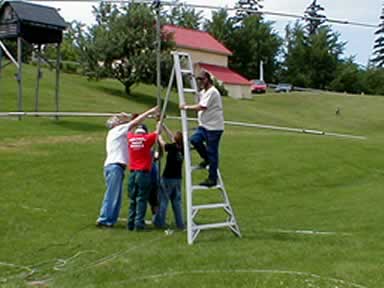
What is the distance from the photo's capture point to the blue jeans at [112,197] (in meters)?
10.4

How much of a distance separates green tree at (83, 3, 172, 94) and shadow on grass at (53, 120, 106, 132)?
550 inches

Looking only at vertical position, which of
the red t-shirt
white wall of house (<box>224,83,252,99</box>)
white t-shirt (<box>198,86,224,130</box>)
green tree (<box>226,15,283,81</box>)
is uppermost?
green tree (<box>226,15,283,81</box>)

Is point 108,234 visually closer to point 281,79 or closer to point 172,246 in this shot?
point 172,246

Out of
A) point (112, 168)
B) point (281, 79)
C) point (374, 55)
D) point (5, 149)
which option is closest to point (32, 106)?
point (5, 149)

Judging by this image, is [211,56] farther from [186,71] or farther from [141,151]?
[141,151]

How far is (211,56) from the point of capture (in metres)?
65.6

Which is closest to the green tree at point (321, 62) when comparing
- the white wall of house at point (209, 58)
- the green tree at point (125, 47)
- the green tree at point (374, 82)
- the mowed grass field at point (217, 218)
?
the green tree at point (374, 82)

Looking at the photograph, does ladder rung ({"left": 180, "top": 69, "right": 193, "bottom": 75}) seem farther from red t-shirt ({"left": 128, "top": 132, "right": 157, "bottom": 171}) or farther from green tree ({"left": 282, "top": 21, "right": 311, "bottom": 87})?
green tree ({"left": 282, "top": 21, "right": 311, "bottom": 87})

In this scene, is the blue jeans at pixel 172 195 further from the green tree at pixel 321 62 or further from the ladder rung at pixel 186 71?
the green tree at pixel 321 62

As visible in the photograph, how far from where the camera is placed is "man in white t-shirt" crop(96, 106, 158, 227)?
34.2 ft

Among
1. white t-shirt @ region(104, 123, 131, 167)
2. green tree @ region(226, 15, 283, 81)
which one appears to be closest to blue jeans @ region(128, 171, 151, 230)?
white t-shirt @ region(104, 123, 131, 167)

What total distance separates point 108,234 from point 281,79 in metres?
79.4

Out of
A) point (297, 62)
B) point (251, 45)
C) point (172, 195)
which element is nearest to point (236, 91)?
point (251, 45)

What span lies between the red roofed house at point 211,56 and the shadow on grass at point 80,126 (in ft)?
104
